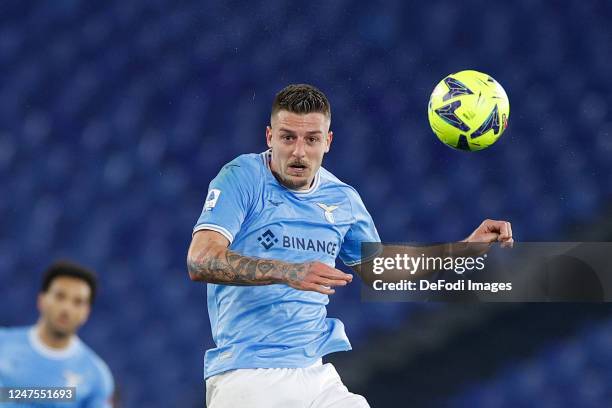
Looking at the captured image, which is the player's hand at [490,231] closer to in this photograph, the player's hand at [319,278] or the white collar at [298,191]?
the white collar at [298,191]

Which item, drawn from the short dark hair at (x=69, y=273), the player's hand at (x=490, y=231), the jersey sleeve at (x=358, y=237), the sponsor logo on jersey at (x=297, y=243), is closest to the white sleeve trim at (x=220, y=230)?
the sponsor logo on jersey at (x=297, y=243)

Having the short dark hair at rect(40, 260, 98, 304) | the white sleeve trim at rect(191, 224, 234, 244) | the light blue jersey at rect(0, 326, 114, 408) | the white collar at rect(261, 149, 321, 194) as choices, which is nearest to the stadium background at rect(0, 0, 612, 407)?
the short dark hair at rect(40, 260, 98, 304)

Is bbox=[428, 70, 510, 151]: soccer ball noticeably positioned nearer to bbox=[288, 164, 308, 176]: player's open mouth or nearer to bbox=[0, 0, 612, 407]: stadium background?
bbox=[288, 164, 308, 176]: player's open mouth

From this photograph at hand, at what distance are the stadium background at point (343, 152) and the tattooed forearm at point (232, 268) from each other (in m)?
1.43

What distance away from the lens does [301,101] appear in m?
3.38

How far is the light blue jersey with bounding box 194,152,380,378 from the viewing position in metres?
3.18

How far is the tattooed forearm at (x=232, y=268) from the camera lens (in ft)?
9.30

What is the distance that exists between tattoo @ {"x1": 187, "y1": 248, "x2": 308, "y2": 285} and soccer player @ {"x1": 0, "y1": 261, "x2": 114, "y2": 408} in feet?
4.03

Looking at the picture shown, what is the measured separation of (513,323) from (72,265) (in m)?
1.89

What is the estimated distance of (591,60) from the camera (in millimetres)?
4535

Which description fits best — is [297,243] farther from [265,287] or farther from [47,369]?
[47,369]

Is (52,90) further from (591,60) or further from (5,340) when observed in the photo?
(591,60)

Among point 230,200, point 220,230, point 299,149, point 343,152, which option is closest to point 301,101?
point 299,149

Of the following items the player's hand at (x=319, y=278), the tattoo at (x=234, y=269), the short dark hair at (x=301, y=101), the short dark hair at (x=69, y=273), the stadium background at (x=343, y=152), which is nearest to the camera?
the player's hand at (x=319, y=278)
